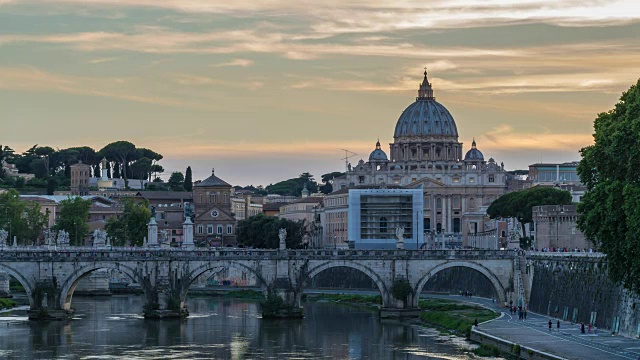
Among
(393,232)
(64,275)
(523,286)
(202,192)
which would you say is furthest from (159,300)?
(202,192)

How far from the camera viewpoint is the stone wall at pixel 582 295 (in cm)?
7429

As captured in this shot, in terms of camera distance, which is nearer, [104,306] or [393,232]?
[104,306]

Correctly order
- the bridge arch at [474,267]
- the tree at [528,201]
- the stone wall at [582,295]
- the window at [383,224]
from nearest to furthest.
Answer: the stone wall at [582,295], the bridge arch at [474,267], the tree at [528,201], the window at [383,224]

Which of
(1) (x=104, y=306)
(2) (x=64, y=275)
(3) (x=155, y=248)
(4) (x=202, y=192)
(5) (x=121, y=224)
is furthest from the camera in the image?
(4) (x=202, y=192)

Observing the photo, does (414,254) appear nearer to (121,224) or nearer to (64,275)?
(64,275)

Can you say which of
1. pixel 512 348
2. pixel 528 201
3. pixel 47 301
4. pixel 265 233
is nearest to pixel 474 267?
pixel 47 301

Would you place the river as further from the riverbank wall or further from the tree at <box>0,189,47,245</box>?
the tree at <box>0,189,47,245</box>

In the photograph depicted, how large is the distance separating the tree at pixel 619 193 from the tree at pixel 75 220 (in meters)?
90.4

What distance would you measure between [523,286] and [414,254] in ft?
23.1

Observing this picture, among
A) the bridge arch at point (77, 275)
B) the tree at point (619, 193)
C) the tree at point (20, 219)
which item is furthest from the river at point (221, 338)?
the tree at point (20, 219)

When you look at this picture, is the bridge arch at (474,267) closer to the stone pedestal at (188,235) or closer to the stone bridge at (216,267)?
the stone bridge at (216,267)

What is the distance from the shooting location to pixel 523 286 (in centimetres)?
9700

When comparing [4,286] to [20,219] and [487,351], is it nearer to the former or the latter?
[20,219]

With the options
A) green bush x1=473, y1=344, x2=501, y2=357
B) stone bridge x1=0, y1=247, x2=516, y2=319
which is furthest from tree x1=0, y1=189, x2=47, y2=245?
green bush x1=473, y1=344, x2=501, y2=357
